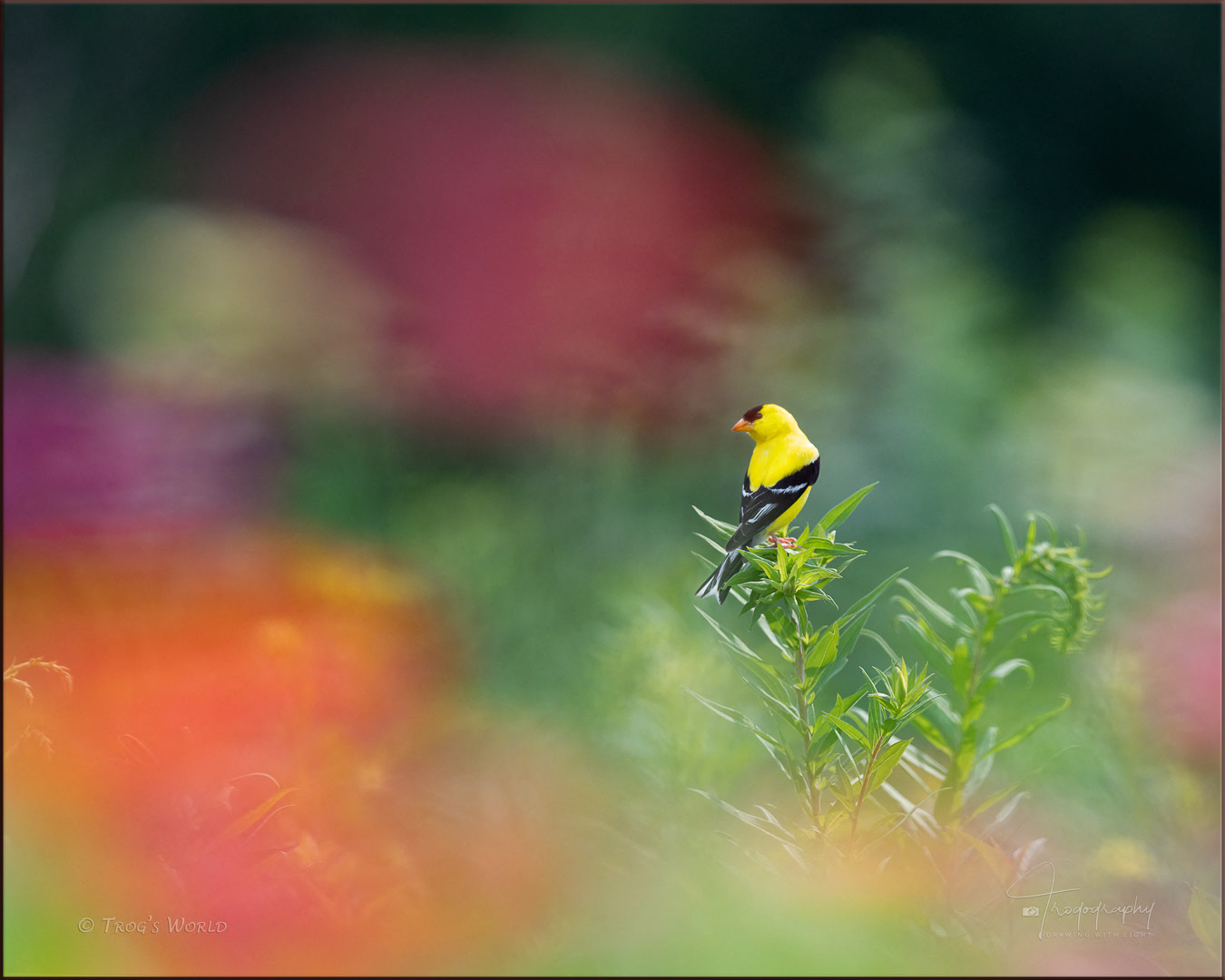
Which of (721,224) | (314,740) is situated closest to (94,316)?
(721,224)

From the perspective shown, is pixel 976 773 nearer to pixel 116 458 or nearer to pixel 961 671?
pixel 961 671

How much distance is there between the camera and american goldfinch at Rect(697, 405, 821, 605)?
0.19 metres

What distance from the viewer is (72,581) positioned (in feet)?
1.48

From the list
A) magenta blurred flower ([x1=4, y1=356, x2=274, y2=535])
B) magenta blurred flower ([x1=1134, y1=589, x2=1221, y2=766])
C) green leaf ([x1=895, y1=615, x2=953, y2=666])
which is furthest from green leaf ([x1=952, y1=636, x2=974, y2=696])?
magenta blurred flower ([x1=4, y1=356, x2=274, y2=535])

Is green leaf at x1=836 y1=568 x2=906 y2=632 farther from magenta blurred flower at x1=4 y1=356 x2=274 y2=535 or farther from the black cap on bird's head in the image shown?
magenta blurred flower at x1=4 y1=356 x2=274 y2=535

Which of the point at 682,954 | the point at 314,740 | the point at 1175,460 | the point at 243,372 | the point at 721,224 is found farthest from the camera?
the point at 721,224

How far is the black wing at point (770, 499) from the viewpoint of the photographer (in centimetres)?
19

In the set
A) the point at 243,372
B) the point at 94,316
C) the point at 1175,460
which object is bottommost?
the point at 1175,460

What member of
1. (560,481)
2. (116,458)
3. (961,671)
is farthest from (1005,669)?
(116,458)

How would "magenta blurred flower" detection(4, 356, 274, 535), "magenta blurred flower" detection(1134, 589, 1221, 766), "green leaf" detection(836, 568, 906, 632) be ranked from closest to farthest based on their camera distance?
"green leaf" detection(836, 568, 906, 632), "magenta blurred flower" detection(1134, 589, 1221, 766), "magenta blurred flower" detection(4, 356, 274, 535)

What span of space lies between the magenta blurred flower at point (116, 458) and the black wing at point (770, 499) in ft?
1.71

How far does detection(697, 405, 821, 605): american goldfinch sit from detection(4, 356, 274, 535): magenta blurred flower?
516 mm

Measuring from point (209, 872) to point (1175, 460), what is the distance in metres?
0.72

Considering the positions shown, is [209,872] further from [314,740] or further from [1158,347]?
[1158,347]
